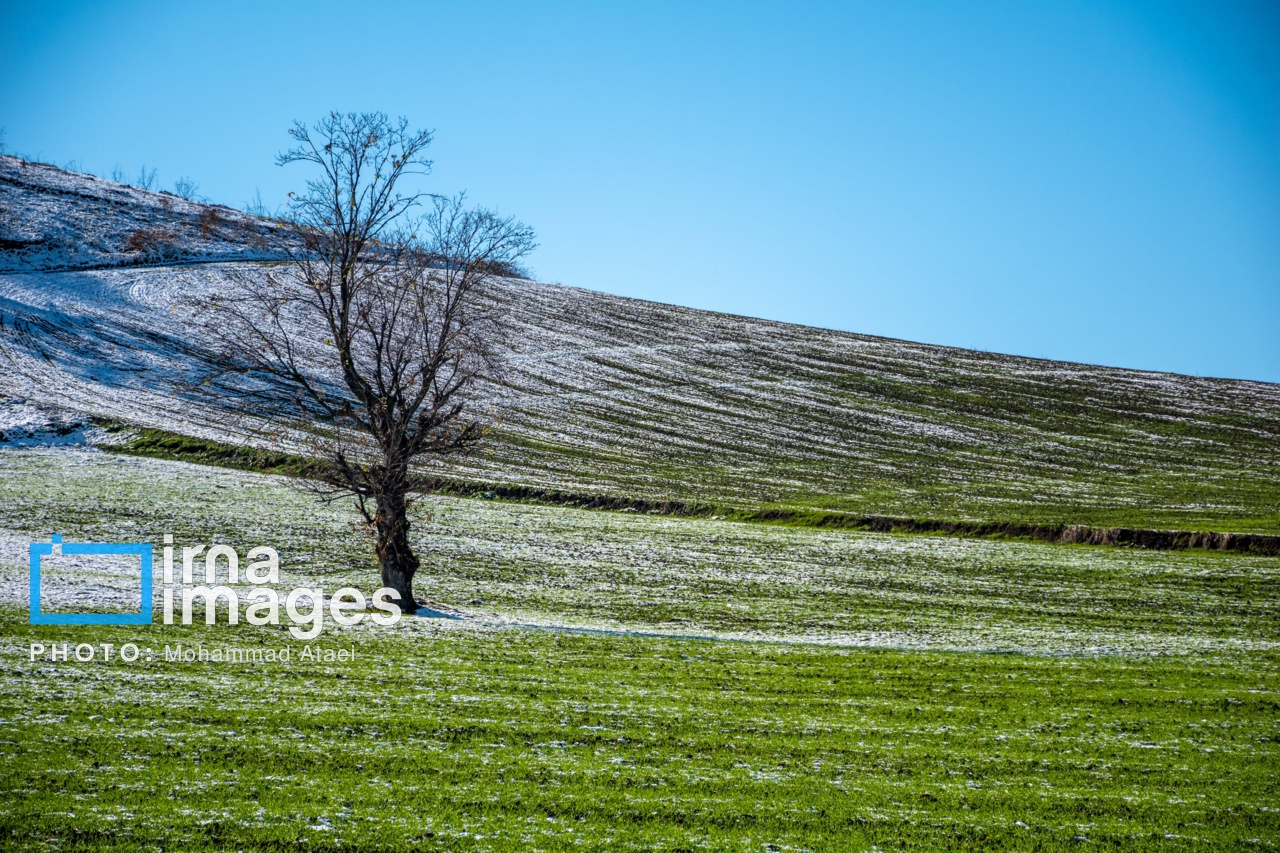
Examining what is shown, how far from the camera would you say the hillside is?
170 feet

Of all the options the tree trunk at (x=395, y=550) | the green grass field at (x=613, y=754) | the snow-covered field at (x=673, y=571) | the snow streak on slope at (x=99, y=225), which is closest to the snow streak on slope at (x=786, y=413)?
the snow streak on slope at (x=99, y=225)

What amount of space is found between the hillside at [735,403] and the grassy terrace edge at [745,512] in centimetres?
132

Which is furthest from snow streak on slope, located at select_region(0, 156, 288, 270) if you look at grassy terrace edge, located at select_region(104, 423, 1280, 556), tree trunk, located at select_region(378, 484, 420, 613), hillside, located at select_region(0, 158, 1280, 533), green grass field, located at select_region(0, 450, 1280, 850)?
green grass field, located at select_region(0, 450, 1280, 850)

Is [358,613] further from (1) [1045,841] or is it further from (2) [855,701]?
(1) [1045,841]

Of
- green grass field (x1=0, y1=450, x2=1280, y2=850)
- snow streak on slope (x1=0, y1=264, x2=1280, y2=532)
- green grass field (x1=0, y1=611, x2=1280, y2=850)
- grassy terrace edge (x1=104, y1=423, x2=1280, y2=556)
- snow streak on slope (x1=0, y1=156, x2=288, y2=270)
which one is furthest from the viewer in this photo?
snow streak on slope (x1=0, y1=156, x2=288, y2=270)

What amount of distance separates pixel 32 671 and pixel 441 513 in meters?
26.5

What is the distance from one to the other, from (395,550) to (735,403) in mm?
50146

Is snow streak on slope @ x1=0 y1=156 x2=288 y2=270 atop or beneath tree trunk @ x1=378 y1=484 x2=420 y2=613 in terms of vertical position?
atop

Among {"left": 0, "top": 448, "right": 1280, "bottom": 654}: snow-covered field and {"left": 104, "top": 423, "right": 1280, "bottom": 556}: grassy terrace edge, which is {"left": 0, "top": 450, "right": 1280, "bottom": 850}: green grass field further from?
{"left": 104, "top": 423, "right": 1280, "bottom": 556}: grassy terrace edge

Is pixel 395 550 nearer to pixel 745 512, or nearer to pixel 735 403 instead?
pixel 745 512

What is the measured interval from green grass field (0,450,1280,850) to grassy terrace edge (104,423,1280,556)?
7476 millimetres

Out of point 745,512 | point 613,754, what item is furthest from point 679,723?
point 745,512

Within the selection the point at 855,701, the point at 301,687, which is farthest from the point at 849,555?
the point at 301,687

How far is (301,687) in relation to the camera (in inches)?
669
